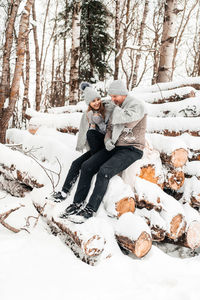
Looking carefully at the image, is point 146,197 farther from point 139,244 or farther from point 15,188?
point 15,188

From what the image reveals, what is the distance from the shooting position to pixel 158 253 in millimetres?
2723

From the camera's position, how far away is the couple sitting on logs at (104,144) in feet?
8.86

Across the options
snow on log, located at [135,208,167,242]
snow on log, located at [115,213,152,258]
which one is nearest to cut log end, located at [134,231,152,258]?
snow on log, located at [115,213,152,258]

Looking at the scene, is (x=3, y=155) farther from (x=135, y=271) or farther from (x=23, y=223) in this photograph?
(x=135, y=271)

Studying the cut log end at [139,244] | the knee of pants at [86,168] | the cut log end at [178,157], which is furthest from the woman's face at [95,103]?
the cut log end at [139,244]

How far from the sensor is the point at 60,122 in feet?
16.6

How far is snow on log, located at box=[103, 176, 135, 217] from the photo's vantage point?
8.98 ft

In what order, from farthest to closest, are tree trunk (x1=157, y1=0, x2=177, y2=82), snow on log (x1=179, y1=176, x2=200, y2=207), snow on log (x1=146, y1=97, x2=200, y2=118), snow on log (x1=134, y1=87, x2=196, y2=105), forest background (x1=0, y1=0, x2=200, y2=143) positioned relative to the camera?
1. tree trunk (x1=157, y1=0, x2=177, y2=82)
2. forest background (x1=0, y1=0, x2=200, y2=143)
3. snow on log (x1=134, y1=87, x2=196, y2=105)
4. snow on log (x1=146, y1=97, x2=200, y2=118)
5. snow on log (x1=179, y1=176, x2=200, y2=207)

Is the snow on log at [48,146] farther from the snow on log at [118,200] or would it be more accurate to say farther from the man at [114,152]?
the snow on log at [118,200]

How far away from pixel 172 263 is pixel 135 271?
490 mm

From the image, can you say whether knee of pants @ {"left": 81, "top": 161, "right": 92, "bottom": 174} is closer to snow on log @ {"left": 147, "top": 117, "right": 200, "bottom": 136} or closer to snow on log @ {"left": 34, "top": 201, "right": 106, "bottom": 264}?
snow on log @ {"left": 34, "top": 201, "right": 106, "bottom": 264}

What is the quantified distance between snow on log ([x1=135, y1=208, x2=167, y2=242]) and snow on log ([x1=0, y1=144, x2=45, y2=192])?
57.3 inches

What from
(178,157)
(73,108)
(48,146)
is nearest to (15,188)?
(48,146)

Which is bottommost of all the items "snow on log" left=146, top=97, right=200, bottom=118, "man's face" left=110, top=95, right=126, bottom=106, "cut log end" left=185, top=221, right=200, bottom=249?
"cut log end" left=185, top=221, right=200, bottom=249
